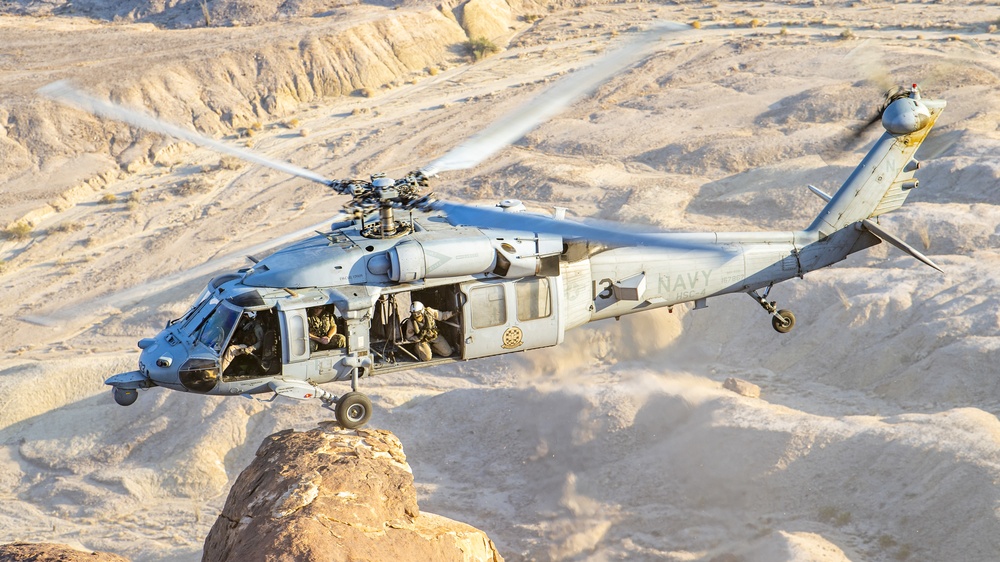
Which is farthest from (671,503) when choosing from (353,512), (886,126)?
(353,512)

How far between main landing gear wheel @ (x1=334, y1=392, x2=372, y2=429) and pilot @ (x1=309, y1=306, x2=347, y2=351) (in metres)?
0.86

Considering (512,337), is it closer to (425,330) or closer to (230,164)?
(425,330)

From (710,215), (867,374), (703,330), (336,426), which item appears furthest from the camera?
(710,215)

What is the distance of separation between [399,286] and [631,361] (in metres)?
13.2

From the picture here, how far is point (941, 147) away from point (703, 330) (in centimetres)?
1324

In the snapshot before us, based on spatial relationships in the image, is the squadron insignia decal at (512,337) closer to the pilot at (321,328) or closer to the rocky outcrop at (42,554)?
the pilot at (321,328)

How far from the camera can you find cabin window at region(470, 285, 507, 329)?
1488 centimetres

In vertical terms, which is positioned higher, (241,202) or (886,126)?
(886,126)

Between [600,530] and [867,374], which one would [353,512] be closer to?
[600,530]

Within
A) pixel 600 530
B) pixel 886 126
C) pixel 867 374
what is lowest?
pixel 600 530

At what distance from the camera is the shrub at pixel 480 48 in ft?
168

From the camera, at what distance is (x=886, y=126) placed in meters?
18.6

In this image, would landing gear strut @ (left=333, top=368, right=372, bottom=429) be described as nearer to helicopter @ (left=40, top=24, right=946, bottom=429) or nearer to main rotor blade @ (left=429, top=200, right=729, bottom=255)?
helicopter @ (left=40, top=24, right=946, bottom=429)

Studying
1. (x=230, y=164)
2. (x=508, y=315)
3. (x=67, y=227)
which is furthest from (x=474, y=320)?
(x=230, y=164)
